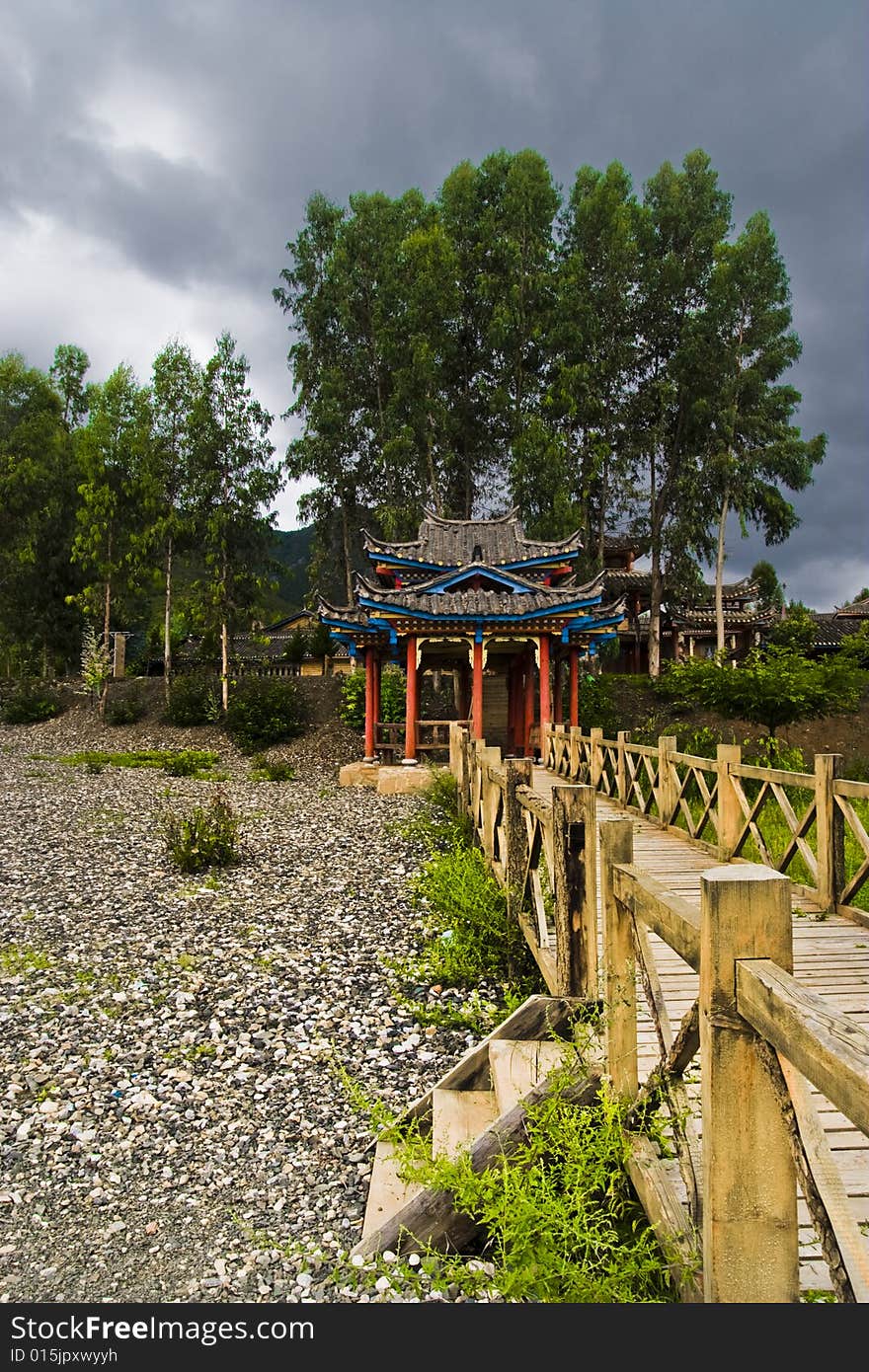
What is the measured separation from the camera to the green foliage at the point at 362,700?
2172cm

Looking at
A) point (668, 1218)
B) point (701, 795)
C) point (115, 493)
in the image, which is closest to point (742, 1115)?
point (668, 1218)

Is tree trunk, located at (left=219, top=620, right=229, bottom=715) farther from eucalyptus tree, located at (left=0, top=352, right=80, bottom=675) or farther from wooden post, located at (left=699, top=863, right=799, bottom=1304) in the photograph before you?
wooden post, located at (left=699, top=863, right=799, bottom=1304)

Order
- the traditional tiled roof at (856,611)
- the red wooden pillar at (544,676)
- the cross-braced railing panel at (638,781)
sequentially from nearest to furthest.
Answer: the cross-braced railing panel at (638,781) → the red wooden pillar at (544,676) → the traditional tiled roof at (856,611)

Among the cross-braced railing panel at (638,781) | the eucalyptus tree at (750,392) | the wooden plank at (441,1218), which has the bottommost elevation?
the wooden plank at (441,1218)

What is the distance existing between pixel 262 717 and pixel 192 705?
3.36 metres

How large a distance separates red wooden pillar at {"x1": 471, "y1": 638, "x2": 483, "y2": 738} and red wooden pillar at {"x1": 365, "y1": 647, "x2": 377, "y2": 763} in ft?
8.64

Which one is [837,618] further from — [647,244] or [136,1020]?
[136,1020]

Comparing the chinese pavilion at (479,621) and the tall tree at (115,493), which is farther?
the tall tree at (115,493)

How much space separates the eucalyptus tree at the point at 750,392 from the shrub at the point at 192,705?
18.5 m

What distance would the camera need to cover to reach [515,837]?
4.90 metres

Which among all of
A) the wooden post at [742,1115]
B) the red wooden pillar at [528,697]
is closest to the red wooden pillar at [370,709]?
the red wooden pillar at [528,697]

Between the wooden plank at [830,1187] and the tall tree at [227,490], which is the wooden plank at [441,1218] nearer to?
the wooden plank at [830,1187]

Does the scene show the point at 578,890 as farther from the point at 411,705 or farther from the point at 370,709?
the point at 370,709

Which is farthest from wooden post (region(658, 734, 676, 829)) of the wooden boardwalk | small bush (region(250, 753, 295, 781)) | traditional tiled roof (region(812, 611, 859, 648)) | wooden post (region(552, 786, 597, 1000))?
traditional tiled roof (region(812, 611, 859, 648))
